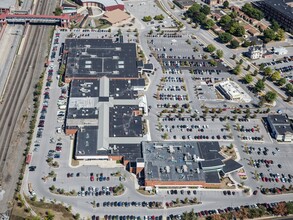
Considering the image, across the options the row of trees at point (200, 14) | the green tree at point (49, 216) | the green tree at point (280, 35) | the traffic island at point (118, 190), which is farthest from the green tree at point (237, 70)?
the green tree at point (49, 216)

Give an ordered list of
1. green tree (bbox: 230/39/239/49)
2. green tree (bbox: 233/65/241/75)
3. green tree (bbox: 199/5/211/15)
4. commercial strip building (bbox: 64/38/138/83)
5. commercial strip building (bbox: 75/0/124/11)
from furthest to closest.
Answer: green tree (bbox: 199/5/211/15), commercial strip building (bbox: 75/0/124/11), green tree (bbox: 230/39/239/49), green tree (bbox: 233/65/241/75), commercial strip building (bbox: 64/38/138/83)

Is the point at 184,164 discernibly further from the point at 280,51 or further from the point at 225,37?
the point at 280,51

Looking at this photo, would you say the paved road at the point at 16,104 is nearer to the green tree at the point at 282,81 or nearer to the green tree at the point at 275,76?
the green tree at the point at 275,76

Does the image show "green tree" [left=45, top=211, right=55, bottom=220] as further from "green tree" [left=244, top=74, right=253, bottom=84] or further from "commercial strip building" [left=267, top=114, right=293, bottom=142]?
"green tree" [left=244, top=74, right=253, bottom=84]

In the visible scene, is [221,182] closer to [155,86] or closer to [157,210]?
[157,210]

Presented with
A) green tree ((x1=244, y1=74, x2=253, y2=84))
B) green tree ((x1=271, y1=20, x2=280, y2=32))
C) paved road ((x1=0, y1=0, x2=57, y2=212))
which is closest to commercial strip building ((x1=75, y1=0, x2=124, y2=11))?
paved road ((x1=0, y1=0, x2=57, y2=212))

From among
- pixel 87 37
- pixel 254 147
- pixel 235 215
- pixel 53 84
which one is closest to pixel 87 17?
pixel 87 37
